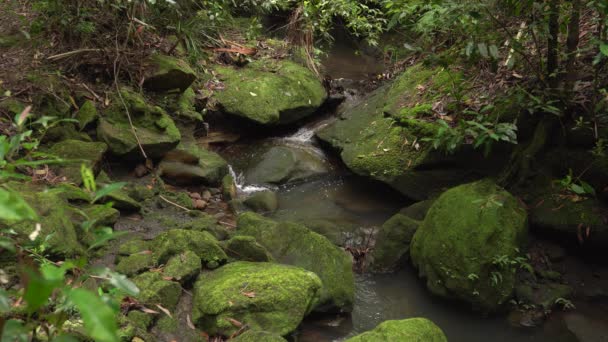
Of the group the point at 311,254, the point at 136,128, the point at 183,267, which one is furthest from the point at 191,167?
the point at 183,267

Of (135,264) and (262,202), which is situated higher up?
(135,264)

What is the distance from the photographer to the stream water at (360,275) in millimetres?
4191

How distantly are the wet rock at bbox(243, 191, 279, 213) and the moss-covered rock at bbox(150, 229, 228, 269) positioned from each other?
76.7 inches

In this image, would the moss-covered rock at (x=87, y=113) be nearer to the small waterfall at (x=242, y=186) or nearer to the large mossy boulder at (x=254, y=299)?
the small waterfall at (x=242, y=186)

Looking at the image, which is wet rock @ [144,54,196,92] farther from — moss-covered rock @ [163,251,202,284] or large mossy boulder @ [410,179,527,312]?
large mossy boulder @ [410,179,527,312]

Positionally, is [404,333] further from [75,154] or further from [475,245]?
[75,154]

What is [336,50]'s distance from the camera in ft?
36.4

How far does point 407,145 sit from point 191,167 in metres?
2.59

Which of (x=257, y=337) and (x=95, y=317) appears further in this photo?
(x=257, y=337)

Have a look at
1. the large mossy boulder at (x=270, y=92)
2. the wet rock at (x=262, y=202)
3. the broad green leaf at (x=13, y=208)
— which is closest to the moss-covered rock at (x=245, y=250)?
the wet rock at (x=262, y=202)

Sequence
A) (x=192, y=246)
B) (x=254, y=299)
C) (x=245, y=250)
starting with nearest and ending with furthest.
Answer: (x=254, y=299), (x=192, y=246), (x=245, y=250)

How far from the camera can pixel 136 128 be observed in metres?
5.42

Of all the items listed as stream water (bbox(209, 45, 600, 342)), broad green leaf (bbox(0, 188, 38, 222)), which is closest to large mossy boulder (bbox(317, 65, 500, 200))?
stream water (bbox(209, 45, 600, 342))

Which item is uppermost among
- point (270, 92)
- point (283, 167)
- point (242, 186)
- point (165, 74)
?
point (165, 74)
